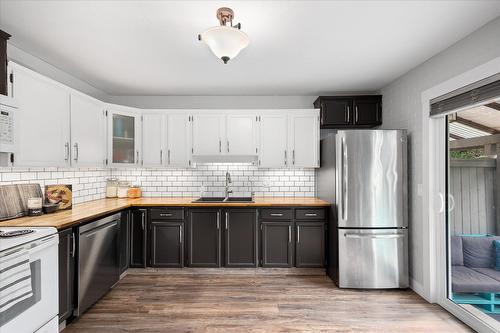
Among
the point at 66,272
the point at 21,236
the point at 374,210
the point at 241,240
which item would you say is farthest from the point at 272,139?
the point at 21,236

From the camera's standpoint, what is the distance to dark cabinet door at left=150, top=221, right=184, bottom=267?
350cm

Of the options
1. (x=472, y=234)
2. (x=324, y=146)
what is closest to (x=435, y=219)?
(x=472, y=234)

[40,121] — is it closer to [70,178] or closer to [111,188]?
[70,178]

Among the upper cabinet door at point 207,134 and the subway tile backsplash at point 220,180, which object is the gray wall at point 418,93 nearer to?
the subway tile backsplash at point 220,180

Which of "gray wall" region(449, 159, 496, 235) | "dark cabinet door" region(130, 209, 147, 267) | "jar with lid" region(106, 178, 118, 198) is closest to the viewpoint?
"gray wall" region(449, 159, 496, 235)

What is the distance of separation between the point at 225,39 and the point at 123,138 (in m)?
2.61

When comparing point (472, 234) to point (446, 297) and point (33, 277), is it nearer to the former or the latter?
point (446, 297)

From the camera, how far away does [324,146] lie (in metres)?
3.68

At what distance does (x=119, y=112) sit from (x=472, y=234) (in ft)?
14.1

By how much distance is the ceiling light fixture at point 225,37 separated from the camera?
1.73 m

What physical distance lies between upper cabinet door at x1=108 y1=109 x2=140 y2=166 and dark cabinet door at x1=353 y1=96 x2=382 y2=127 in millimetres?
3130

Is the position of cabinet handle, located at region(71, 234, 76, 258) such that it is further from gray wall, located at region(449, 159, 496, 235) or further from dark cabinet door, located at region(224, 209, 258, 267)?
gray wall, located at region(449, 159, 496, 235)

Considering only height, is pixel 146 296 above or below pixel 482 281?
below

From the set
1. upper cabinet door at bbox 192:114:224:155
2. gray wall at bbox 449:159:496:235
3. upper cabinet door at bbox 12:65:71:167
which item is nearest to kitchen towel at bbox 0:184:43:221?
upper cabinet door at bbox 12:65:71:167
